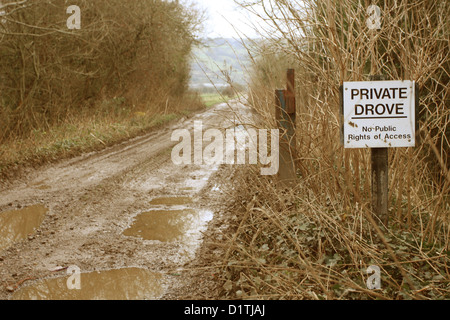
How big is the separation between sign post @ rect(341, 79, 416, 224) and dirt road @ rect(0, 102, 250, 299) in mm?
1473

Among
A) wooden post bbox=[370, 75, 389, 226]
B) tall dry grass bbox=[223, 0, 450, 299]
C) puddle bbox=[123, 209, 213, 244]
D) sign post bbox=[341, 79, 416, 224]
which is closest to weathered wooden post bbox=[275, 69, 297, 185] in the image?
tall dry grass bbox=[223, 0, 450, 299]

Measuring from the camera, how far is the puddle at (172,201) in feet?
22.6

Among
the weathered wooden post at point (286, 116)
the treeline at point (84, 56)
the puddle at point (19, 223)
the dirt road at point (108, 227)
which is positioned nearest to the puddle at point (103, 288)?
the dirt road at point (108, 227)

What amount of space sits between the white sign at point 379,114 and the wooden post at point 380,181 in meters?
0.13

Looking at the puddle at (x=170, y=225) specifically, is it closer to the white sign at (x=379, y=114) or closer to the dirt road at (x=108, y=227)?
the dirt road at (x=108, y=227)

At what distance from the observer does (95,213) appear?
6285mm

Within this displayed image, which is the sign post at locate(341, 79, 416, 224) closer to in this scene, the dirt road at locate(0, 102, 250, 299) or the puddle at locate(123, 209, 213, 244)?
the dirt road at locate(0, 102, 250, 299)

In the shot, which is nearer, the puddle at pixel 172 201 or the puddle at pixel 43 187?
the puddle at pixel 172 201

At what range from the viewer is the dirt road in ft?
13.5

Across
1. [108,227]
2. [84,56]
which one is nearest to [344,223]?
[108,227]

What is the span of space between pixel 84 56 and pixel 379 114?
1322 cm
